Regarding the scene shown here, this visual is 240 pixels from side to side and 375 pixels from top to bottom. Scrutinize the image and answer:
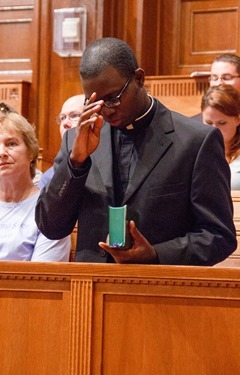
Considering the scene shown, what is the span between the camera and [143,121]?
1.76 metres

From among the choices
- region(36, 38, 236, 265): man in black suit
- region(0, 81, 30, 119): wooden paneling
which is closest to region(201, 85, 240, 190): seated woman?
region(36, 38, 236, 265): man in black suit

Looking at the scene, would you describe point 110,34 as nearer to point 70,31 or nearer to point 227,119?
point 70,31

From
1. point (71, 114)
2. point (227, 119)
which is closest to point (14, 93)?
point (71, 114)

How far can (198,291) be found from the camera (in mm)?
1533

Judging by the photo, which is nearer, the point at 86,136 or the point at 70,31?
the point at 86,136

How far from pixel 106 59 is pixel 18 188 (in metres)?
0.65

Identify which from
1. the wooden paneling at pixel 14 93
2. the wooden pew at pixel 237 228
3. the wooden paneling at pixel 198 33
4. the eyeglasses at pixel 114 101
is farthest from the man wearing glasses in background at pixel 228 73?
the eyeglasses at pixel 114 101

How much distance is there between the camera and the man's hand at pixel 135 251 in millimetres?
1568

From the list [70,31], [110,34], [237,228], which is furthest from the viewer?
[110,34]

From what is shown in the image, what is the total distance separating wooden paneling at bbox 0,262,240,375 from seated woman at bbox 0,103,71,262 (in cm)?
46

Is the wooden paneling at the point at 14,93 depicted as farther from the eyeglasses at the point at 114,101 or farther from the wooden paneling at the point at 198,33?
the eyeglasses at the point at 114,101

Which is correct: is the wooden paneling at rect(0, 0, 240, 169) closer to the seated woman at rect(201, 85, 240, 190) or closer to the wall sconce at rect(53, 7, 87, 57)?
the wall sconce at rect(53, 7, 87, 57)

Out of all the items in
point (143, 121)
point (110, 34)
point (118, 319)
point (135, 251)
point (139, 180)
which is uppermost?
point (110, 34)

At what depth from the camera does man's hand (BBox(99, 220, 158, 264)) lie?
5.15 ft
